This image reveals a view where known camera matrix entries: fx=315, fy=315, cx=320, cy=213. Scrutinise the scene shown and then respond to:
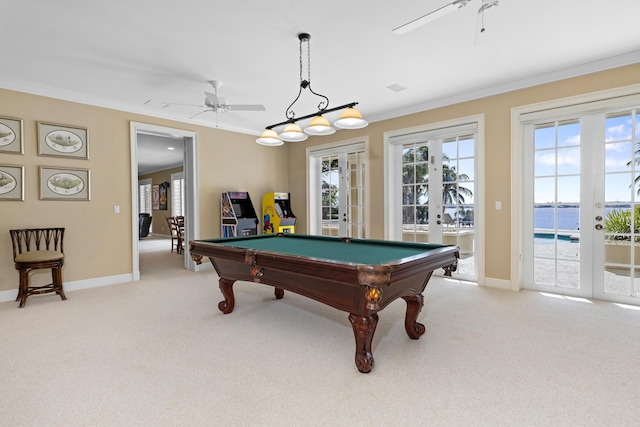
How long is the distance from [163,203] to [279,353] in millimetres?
10982

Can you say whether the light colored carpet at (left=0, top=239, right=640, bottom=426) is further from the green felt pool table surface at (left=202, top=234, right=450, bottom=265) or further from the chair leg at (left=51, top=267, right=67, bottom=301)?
the green felt pool table surface at (left=202, top=234, right=450, bottom=265)

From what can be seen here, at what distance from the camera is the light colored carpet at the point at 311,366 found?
1693 mm

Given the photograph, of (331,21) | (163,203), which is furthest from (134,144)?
(163,203)

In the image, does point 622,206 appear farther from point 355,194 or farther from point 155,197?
point 155,197

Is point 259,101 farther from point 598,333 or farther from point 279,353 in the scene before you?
point 598,333

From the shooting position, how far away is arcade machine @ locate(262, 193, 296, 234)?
5984 mm

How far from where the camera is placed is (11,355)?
93.2 inches

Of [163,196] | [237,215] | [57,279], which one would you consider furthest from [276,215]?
[163,196]

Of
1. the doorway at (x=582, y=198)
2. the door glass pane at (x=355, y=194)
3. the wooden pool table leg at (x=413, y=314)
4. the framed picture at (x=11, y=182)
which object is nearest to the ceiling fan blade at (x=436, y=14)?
the wooden pool table leg at (x=413, y=314)

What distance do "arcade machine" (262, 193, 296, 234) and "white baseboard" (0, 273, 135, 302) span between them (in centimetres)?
240

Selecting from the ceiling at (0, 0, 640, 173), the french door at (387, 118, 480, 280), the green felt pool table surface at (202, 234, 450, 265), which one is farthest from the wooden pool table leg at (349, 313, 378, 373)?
the french door at (387, 118, 480, 280)

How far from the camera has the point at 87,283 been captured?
4.36 m

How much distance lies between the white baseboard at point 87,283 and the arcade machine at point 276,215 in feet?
7.87

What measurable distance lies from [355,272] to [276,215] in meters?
4.24
